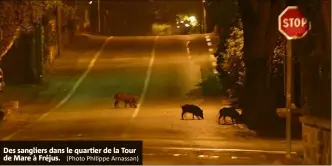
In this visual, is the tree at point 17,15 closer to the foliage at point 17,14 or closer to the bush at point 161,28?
the foliage at point 17,14

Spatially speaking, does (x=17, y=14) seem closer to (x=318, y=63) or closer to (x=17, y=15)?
(x=17, y=15)

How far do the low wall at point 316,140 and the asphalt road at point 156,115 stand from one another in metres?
1.63

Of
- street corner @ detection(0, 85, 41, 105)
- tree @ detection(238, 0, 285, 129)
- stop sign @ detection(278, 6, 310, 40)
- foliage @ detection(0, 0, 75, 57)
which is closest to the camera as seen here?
stop sign @ detection(278, 6, 310, 40)

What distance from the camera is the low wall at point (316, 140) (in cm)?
1345

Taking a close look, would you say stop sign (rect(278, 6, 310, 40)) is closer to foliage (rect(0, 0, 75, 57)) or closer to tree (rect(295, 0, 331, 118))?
tree (rect(295, 0, 331, 118))

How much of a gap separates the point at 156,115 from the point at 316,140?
52.6 feet

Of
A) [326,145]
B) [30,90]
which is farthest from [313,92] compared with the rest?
[30,90]

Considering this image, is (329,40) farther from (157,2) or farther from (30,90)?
(157,2)

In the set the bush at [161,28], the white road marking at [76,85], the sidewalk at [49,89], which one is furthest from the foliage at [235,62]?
the bush at [161,28]

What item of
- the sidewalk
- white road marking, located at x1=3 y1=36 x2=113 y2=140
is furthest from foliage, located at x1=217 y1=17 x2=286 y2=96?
the sidewalk

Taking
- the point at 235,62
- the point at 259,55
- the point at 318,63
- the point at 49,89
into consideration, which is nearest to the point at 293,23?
the point at 318,63

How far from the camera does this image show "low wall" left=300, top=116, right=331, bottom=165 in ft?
44.1

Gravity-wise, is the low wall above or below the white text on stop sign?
below

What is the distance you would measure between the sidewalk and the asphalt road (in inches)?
25.5
